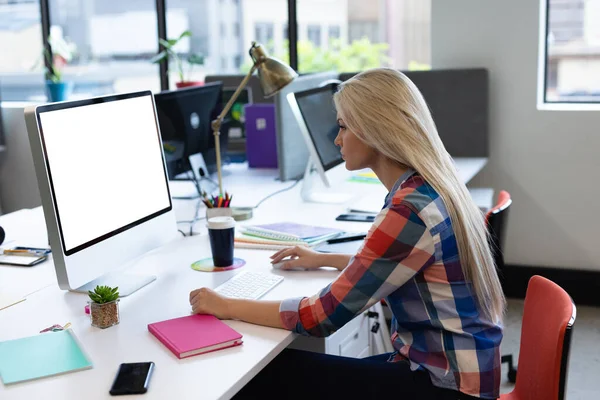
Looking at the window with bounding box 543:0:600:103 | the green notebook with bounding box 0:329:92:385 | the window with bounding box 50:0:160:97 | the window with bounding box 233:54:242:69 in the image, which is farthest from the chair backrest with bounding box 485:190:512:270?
the window with bounding box 50:0:160:97

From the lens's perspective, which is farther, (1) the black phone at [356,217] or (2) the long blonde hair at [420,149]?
(1) the black phone at [356,217]

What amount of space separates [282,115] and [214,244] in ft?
3.87

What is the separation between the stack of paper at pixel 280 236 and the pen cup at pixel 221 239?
0.22 meters

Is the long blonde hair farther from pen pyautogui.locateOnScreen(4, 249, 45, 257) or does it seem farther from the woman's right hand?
pen pyautogui.locateOnScreen(4, 249, 45, 257)

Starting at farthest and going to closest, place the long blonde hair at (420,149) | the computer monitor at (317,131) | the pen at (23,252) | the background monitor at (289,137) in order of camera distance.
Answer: the background monitor at (289,137), the computer monitor at (317,131), the pen at (23,252), the long blonde hair at (420,149)

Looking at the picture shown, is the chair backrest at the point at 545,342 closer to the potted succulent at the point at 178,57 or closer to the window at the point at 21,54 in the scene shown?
the potted succulent at the point at 178,57

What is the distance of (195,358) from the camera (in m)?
1.47

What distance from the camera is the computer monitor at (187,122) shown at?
2799 millimetres

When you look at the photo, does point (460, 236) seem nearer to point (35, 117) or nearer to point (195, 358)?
point (195, 358)

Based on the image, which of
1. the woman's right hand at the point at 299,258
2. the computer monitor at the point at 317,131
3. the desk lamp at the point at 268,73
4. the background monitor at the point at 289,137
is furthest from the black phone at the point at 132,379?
the background monitor at the point at 289,137

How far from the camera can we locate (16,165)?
16.1ft

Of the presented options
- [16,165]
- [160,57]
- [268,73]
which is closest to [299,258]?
[268,73]

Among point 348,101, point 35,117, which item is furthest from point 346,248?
point 35,117

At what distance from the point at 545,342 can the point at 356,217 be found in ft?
3.56
